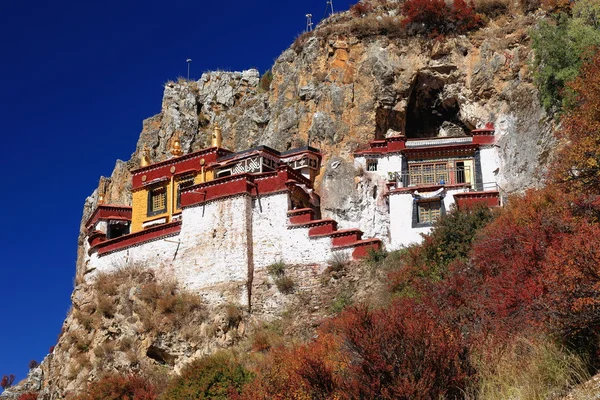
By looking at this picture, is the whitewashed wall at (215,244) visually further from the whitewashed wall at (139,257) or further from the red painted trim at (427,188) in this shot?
the red painted trim at (427,188)

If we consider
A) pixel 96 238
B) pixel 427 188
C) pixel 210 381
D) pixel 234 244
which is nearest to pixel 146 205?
pixel 96 238

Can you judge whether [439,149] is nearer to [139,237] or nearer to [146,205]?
[139,237]

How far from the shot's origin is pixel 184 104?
156 ft

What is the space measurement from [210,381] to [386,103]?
19.1 metres

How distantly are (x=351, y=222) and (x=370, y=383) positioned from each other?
56.5 ft

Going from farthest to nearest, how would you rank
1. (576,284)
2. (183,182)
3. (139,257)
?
(183,182) → (139,257) → (576,284)

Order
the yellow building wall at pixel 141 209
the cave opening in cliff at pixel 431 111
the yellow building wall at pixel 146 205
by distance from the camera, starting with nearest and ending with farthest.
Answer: the yellow building wall at pixel 146 205
the yellow building wall at pixel 141 209
the cave opening in cliff at pixel 431 111

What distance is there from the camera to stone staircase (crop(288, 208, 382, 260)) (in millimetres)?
28422

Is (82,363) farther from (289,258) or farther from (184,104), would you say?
(184,104)

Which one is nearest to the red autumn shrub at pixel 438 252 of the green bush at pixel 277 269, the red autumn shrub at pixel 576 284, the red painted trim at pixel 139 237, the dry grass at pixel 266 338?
the dry grass at pixel 266 338

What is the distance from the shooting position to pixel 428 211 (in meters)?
31.2

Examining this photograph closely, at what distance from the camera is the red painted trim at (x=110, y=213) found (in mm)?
36969

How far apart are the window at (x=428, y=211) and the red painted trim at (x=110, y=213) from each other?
14944 millimetres

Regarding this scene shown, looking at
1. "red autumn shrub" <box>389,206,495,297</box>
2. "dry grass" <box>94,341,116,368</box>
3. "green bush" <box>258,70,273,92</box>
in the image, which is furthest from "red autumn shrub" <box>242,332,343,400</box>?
"green bush" <box>258,70,273,92</box>
